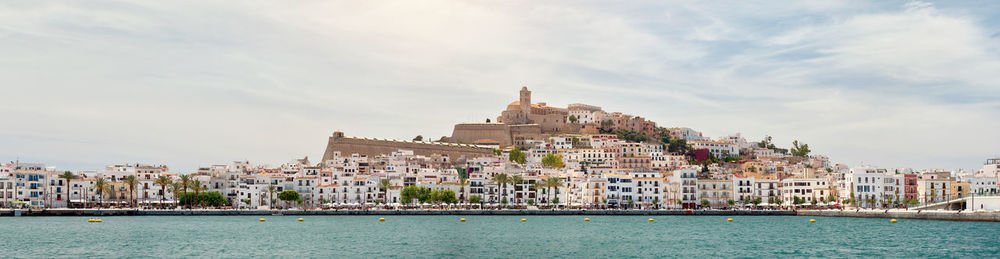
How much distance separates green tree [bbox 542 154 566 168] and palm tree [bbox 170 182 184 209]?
5262cm

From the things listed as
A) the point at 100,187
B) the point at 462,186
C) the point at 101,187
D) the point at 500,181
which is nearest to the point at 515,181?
the point at 500,181

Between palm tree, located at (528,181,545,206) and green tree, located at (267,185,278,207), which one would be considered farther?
palm tree, located at (528,181,545,206)

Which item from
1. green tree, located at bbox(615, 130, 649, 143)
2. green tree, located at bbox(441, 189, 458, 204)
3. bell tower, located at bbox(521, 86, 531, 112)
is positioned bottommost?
green tree, located at bbox(441, 189, 458, 204)

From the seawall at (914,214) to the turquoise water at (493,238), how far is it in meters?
2.61

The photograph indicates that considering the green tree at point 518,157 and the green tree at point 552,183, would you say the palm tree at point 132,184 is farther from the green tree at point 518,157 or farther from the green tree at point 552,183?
the green tree at point 518,157

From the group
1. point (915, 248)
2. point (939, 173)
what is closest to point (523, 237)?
point (915, 248)

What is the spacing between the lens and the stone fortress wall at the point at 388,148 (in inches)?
6068

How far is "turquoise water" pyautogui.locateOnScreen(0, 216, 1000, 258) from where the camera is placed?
58.2 metres

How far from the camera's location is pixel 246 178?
118562mm

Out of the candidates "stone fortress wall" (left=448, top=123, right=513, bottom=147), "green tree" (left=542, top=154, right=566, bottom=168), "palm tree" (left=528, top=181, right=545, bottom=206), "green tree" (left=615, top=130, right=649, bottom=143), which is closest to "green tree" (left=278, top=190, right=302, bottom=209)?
"palm tree" (left=528, top=181, right=545, bottom=206)

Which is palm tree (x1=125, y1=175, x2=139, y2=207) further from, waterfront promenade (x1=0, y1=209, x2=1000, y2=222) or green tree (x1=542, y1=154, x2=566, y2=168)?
green tree (x1=542, y1=154, x2=566, y2=168)

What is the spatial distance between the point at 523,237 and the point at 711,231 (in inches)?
639

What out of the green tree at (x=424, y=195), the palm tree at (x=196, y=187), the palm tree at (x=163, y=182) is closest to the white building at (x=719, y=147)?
the green tree at (x=424, y=195)

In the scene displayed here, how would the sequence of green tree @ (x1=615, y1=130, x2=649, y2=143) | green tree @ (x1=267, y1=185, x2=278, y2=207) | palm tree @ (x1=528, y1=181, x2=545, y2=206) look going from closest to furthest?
green tree @ (x1=267, y1=185, x2=278, y2=207)
palm tree @ (x1=528, y1=181, x2=545, y2=206)
green tree @ (x1=615, y1=130, x2=649, y2=143)
